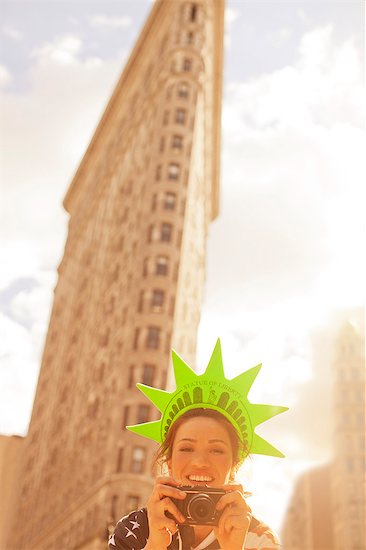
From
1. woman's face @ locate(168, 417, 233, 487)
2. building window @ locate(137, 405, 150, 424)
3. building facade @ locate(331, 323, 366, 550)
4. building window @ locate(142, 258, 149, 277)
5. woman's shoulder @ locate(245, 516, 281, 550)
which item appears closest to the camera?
woman's shoulder @ locate(245, 516, 281, 550)

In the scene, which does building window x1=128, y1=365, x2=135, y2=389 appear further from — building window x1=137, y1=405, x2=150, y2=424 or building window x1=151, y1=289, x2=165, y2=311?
building window x1=151, y1=289, x2=165, y2=311

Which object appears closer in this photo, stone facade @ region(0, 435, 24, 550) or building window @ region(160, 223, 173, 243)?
building window @ region(160, 223, 173, 243)

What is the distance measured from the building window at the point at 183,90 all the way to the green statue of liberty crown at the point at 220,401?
67.7 meters

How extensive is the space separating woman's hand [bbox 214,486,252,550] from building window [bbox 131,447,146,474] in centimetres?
4867

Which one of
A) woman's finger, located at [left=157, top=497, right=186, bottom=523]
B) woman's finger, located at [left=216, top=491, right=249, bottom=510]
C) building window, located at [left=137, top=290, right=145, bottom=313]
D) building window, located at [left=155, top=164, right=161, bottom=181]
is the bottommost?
woman's finger, located at [left=157, top=497, right=186, bottom=523]

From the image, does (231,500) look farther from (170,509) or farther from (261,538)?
(261,538)

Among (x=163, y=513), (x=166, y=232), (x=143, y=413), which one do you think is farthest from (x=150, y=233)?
(x=163, y=513)

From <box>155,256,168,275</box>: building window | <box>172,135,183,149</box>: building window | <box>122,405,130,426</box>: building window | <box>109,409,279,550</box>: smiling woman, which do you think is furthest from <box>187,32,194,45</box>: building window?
<box>109,409,279,550</box>: smiling woman

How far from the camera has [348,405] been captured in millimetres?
109438

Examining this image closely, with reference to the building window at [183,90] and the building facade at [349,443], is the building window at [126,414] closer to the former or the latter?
the building window at [183,90]

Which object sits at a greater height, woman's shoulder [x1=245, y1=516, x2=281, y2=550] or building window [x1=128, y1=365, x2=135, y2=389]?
building window [x1=128, y1=365, x2=135, y2=389]

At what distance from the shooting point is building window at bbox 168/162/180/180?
209ft

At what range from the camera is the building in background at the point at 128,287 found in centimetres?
5322

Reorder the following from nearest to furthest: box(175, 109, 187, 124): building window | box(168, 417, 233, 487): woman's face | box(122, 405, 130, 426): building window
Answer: box(168, 417, 233, 487): woman's face, box(122, 405, 130, 426): building window, box(175, 109, 187, 124): building window
